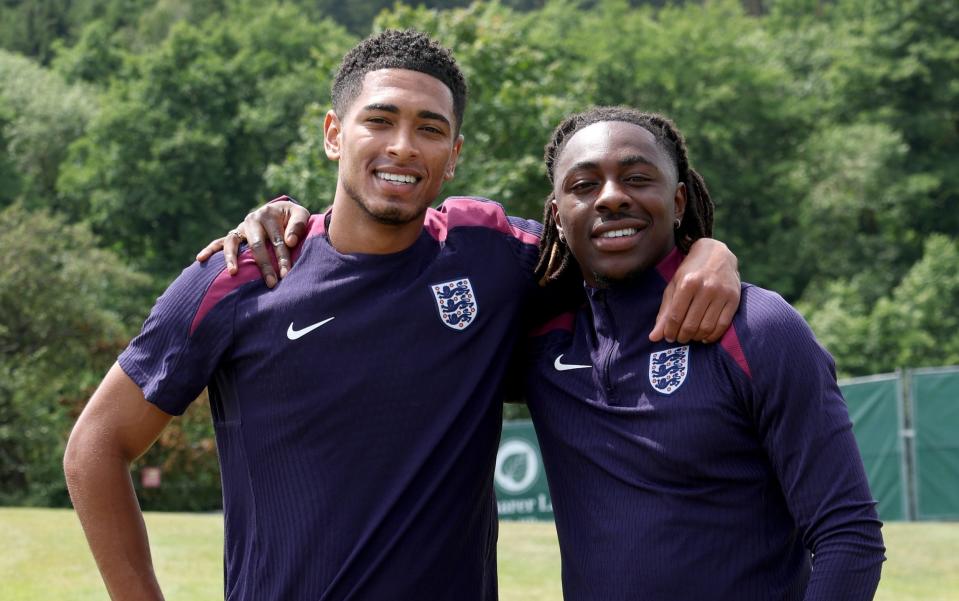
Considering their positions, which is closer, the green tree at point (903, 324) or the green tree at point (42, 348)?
the green tree at point (42, 348)

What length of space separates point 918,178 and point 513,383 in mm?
38172

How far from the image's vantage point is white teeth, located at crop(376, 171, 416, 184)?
3.52 metres

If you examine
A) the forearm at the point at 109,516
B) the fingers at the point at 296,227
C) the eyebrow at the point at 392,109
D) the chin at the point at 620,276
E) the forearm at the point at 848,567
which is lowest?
the forearm at the point at 848,567

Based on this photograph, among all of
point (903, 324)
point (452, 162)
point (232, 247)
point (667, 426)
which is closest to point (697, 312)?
point (667, 426)

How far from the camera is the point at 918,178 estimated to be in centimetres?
3928

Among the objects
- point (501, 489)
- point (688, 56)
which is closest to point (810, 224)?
point (688, 56)

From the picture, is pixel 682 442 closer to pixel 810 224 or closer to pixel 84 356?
pixel 84 356

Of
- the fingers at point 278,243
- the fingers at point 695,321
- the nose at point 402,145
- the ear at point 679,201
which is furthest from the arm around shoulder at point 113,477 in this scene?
the ear at point 679,201

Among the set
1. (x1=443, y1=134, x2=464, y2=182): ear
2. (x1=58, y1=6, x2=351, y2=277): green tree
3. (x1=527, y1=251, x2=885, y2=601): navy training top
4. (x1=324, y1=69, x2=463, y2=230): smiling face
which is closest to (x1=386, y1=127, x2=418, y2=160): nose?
(x1=324, y1=69, x2=463, y2=230): smiling face

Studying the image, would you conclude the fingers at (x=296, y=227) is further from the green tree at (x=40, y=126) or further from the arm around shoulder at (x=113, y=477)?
the green tree at (x=40, y=126)

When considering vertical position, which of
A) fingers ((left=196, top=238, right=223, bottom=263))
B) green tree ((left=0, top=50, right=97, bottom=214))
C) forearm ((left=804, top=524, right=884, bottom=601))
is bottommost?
forearm ((left=804, top=524, right=884, bottom=601))

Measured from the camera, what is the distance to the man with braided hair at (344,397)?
11.1 ft

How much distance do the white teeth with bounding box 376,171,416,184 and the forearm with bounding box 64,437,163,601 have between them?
104cm

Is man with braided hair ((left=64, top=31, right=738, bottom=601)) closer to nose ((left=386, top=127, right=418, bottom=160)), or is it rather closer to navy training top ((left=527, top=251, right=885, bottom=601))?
nose ((left=386, top=127, right=418, bottom=160))
